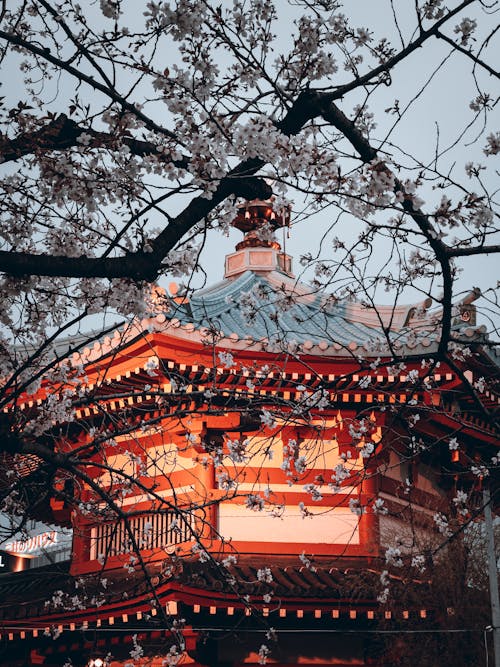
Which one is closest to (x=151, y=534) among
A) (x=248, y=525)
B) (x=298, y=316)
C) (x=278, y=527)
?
(x=248, y=525)

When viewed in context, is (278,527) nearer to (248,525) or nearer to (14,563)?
(248,525)

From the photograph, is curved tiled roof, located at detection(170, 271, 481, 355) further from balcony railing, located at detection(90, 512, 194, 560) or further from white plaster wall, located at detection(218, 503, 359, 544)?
balcony railing, located at detection(90, 512, 194, 560)

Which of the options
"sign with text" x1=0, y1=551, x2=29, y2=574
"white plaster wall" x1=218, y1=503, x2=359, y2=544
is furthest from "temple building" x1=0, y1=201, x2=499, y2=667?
"sign with text" x1=0, y1=551, x2=29, y2=574

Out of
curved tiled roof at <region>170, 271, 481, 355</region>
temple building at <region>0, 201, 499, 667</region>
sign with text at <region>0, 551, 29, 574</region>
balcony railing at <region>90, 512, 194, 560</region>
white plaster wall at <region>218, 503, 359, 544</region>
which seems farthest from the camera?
sign with text at <region>0, 551, 29, 574</region>

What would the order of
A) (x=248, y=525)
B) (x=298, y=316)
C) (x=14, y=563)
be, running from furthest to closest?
1. (x=14, y=563)
2. (x=298, y=316)
3. (x=248, y=525)

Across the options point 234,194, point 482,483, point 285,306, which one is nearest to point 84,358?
point 285,306

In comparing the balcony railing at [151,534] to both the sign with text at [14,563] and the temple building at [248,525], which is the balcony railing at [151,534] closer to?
the temple building at [248,525]

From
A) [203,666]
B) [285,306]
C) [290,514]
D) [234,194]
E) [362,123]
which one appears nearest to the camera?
[234,194]

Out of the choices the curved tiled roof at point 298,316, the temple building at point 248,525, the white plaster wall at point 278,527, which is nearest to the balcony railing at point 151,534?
the temple building at point 248,525

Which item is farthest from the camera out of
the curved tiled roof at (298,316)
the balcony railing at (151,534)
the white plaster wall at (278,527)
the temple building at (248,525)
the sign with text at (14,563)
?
the sign with text at (14,563)

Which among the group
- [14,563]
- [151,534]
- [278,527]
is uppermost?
[14,563]

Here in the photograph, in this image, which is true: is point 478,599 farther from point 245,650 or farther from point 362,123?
point 362,123

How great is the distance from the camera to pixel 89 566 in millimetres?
11789

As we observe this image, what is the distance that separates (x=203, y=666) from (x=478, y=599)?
3549mm
